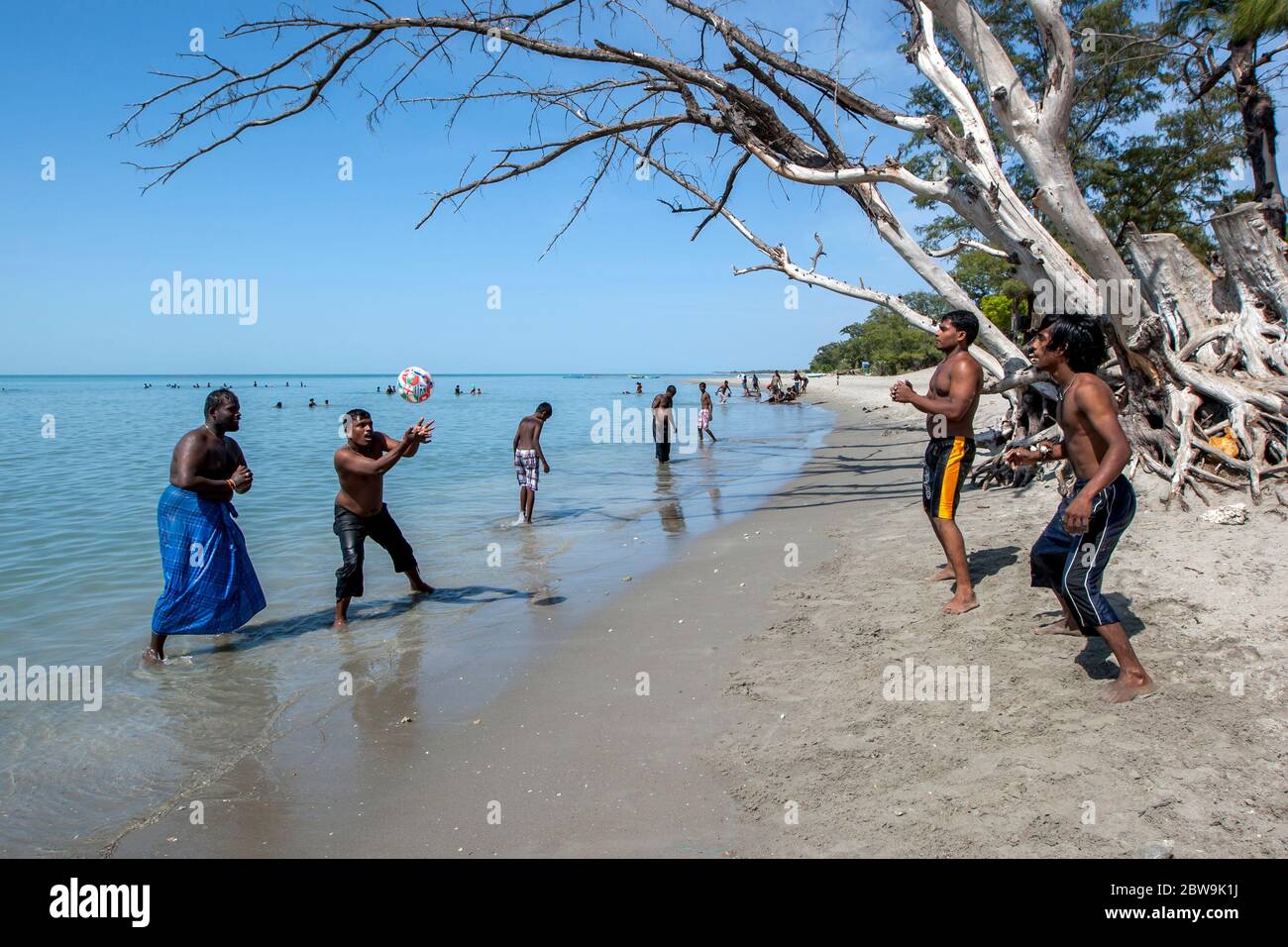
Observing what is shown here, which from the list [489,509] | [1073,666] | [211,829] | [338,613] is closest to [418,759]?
[211,829]

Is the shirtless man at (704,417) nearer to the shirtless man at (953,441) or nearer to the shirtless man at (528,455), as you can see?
the shirtless man at (528,455)

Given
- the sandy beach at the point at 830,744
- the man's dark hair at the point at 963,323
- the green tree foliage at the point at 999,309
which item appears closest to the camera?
the sandy beach at the point at 830,744

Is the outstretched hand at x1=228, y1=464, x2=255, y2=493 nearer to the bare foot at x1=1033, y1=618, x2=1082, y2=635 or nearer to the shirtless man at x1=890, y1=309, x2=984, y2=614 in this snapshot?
the shirtless man at x1=890, y1=309, x2=984, y2=614

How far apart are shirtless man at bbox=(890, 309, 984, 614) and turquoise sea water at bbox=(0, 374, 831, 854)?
290 cm

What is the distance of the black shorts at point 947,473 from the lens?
5.11 meters

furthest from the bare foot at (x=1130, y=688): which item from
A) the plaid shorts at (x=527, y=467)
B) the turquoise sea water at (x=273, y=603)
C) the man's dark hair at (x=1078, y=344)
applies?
the plaid shorts at (x=527, y=467)

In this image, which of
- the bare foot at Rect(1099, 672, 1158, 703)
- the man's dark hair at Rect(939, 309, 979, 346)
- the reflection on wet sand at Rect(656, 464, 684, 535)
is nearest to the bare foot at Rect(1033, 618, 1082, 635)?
the bare foot at Rect(1099, 672, 1158, 703)

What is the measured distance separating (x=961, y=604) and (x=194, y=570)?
5473mm

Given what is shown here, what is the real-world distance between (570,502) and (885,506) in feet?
18.9

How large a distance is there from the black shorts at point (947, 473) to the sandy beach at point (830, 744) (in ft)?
2.32

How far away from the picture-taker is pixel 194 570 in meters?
5.59

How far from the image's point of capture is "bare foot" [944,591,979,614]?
16.5ft

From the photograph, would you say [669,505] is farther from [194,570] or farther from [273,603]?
[194,570]
